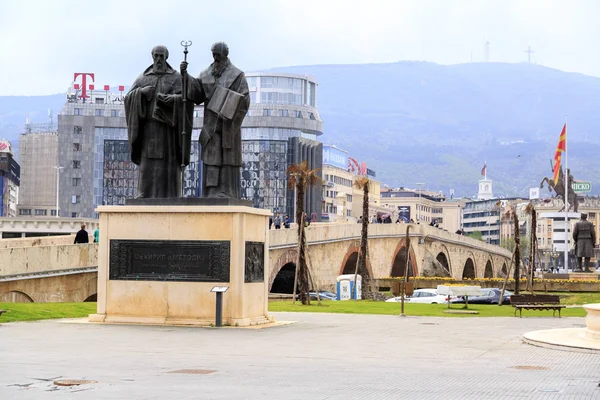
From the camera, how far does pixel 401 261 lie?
86000 mm

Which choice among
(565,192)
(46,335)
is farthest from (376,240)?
(46,335)

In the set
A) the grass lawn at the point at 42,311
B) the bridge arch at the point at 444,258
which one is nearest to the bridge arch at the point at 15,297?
the grass lawn at the point at 42,311

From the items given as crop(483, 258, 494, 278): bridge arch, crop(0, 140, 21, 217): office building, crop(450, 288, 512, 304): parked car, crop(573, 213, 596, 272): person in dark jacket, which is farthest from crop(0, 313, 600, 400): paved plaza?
crop(0, 140, 21, 217): office building

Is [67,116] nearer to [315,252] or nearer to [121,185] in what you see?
[121,185]

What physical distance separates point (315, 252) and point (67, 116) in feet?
343

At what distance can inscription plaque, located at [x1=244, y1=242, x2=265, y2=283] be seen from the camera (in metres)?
23.6

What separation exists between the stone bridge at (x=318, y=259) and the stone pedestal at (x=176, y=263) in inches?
442

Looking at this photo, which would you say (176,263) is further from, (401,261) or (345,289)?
(401,261)

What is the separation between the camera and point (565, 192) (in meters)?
79.9

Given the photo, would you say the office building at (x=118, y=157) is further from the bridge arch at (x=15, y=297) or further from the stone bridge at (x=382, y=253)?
the bridge arch at (x=15, y=297)

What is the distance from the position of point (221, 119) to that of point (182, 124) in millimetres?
835

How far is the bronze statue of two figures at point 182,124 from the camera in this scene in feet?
80.6

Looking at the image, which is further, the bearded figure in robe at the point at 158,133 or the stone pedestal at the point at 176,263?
the bearded figure in robe at the point at 158,133

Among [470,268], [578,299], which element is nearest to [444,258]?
[470,268]
